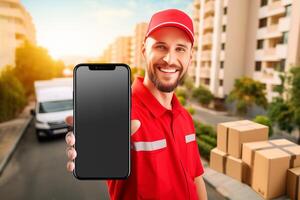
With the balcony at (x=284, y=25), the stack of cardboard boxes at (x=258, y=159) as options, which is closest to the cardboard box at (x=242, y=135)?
the stack of cardboard boxes at (x=258, y=159)

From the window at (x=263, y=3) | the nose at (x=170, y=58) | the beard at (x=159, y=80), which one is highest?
the window at (x=263, y=3)

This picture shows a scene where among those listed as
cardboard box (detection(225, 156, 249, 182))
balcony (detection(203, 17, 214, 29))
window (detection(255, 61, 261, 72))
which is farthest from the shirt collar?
balcony (detection(203, 17, 214, 29))

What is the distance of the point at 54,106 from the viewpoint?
898 cm

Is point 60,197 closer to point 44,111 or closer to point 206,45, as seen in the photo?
point 44,111

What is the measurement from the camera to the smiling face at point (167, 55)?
1426mm

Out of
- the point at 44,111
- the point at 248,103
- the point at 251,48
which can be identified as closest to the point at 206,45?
the point at 251,48

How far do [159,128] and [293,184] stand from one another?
364cm

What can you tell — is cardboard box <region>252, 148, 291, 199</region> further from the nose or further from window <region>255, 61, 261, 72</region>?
window <region>255, 61, 261, 72</region>

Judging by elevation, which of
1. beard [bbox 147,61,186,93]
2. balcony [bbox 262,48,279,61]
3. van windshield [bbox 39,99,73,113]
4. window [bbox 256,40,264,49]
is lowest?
van windshield [bbox 39,99,73,113]

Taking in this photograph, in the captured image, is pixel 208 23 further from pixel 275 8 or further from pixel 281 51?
pixel 281 51

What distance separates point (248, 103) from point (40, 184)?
43.0 feet

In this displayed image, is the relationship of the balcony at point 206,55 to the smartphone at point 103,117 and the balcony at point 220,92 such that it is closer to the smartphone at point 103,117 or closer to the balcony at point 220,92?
the balcony at point 220,92

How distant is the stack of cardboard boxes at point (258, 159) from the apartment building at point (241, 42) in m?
12.1

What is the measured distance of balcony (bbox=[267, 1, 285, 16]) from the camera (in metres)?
16.6
